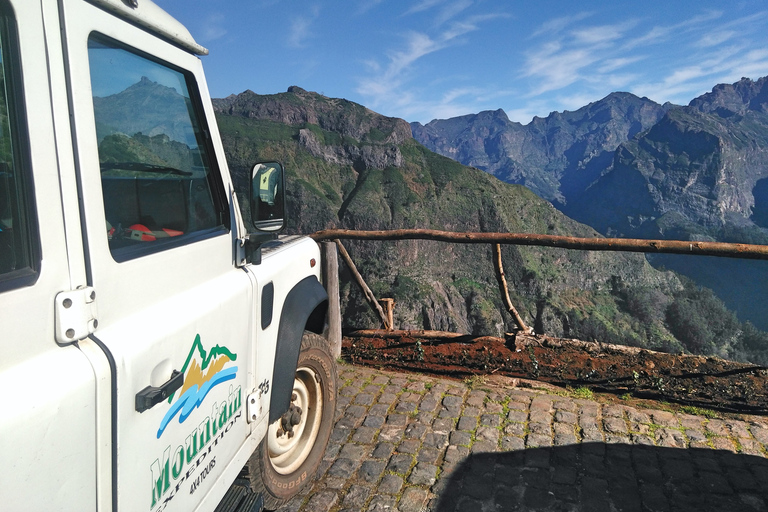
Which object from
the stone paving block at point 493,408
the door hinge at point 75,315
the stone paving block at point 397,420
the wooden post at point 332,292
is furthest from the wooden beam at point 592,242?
the door hinge at point 75,315

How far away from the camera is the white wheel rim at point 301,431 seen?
2.61m

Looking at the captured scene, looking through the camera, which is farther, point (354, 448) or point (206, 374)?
point (354, 448)

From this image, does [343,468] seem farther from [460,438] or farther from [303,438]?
[460,438]

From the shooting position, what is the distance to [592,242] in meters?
4.21

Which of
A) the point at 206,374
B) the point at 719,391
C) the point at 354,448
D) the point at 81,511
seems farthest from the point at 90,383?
the point at 719,391

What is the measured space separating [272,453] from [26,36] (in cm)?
216

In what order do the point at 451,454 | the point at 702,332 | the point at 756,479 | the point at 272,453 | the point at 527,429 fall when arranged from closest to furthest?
the point at 272,453 < the point at 756,479 < the point at 451,454 < the point at 527,429 < the point at 702,332

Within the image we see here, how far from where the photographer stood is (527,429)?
3471 mm

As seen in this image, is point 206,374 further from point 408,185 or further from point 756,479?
point 408,185

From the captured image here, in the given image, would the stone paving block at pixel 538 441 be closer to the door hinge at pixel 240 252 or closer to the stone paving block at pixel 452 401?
the stone paving block at pixel 452 401

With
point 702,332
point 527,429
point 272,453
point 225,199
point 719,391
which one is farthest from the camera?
point 702,332

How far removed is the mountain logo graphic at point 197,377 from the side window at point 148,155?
0.38m

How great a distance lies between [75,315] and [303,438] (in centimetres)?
203

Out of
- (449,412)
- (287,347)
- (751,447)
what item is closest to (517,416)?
(449,412)
